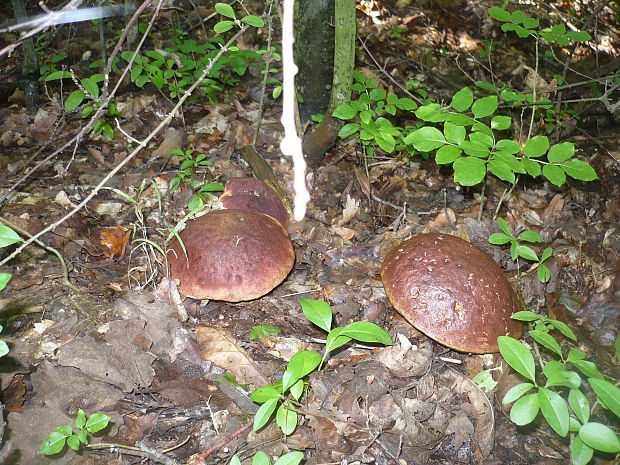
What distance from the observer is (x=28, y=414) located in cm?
254

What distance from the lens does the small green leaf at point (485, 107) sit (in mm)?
3432

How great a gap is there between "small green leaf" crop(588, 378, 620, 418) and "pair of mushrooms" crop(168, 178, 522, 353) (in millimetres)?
901

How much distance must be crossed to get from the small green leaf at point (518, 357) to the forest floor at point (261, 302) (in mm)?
799

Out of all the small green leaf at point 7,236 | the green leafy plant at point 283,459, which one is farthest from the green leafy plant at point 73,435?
the small green leaf at point 7,236

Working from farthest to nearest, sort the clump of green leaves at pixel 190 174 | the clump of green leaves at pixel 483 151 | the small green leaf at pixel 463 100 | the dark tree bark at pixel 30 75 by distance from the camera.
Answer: the dark tree bark at pixel 30 75 < the clump of green leaves at pixel 190 174 < the small green leaf at pixel 463 100 < the clump of green leaves at pixel 483 151

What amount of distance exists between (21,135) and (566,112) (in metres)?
6.45

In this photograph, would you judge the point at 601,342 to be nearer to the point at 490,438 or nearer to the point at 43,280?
the point at 490,438

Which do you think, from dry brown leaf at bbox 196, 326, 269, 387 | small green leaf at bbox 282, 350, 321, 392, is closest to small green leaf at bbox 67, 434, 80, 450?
dry brown leaf at bbox 196, 326, 269, 387

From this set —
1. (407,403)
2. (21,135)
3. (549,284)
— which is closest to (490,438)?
(407,403)

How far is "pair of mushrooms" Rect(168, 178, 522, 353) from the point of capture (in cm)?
295

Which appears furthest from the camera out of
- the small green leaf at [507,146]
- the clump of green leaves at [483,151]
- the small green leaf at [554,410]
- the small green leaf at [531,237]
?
the small green leaf at [531,237]

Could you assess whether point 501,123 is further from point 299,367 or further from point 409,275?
point 299,367

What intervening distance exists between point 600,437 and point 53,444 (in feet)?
8.29

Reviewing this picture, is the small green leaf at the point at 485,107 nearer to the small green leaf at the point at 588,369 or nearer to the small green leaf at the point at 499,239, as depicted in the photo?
the small green leaf at the point at 499,239
